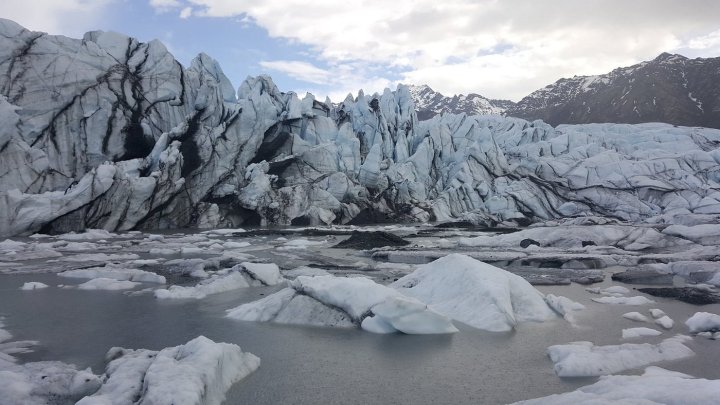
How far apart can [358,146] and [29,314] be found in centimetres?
3332

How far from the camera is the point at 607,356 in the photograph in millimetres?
6438

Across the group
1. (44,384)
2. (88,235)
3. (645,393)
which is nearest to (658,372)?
(645,393)

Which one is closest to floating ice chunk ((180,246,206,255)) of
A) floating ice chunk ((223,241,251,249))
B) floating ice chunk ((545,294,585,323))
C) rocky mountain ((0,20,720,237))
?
floating ice chunk ((223,241,251,249))

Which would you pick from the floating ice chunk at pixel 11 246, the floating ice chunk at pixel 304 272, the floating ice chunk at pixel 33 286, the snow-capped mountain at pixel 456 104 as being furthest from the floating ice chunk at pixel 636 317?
the snow-capped mountain at pixel 456 104

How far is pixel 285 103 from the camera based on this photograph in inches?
1613

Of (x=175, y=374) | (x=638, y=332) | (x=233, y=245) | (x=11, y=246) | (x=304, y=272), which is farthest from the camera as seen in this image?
(x=233, y=245)

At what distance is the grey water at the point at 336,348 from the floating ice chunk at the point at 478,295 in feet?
1.26

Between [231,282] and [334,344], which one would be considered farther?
[231,282]

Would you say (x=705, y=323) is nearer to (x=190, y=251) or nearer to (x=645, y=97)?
(x=190, y=251)

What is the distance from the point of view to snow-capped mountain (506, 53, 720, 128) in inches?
3351

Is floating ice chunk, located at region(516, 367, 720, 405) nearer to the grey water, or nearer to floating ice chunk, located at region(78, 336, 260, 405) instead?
the grey water

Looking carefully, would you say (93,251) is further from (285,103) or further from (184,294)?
(285,103)

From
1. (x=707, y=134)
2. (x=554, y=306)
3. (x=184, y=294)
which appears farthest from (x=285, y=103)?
(x=707, y=134)

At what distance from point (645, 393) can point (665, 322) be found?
15.2ft
